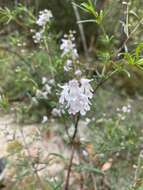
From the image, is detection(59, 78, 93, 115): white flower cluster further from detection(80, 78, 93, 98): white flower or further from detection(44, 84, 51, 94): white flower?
detection(44, 84, 51, 94): white flower

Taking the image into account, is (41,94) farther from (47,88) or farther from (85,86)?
(85,86)

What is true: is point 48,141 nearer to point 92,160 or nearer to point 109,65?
point 92,160

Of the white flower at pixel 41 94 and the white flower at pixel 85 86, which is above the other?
the white flower at pixel 85 86

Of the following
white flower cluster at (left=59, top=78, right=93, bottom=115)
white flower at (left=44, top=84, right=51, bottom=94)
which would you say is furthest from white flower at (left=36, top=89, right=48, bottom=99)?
white flower cluster at (left=59, top=78, right=93, bottom=115)

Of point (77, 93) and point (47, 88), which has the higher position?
point (77, 93)

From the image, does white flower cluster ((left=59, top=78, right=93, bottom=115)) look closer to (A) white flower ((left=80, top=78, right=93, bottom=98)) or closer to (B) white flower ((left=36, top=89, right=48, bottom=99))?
(A) white flower ((left=80, top=78, right=93, bottom=98))

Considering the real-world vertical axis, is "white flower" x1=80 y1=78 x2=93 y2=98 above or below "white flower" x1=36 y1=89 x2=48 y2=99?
above

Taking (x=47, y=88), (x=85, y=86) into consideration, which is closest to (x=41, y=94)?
(x=47, y=88)

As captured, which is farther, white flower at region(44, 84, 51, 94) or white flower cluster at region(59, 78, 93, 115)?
white flower at region(44, 84, 51, 94)

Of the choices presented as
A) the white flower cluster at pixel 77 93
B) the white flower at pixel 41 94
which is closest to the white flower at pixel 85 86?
the white flower cluster at pixel 77 93

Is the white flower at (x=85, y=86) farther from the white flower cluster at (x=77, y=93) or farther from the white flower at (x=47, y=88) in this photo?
the white flower at (x=47, y=88)

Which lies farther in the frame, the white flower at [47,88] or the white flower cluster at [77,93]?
the white flower at [47,88]
